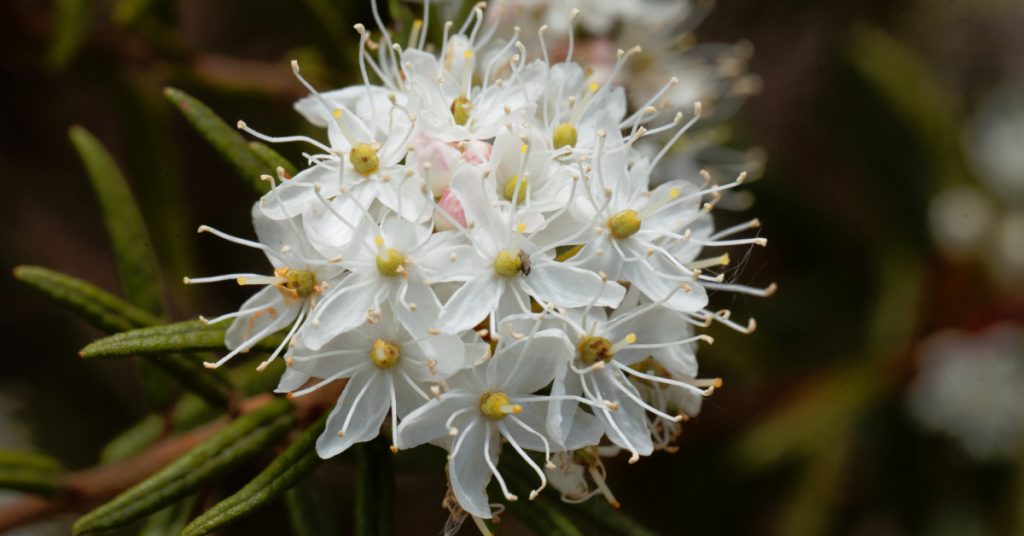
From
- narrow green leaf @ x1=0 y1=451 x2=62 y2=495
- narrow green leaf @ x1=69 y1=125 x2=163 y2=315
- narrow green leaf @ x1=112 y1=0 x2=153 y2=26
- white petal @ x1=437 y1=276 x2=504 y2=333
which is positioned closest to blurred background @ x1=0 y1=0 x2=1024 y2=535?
narrow green leaf @ x1=112 y1=0 x2=153 y2=26

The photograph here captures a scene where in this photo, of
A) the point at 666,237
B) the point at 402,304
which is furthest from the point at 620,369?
the point at 402,304

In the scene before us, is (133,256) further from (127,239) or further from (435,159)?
(435,159)

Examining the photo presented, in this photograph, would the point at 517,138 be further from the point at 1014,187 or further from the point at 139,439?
the point at 1014,187

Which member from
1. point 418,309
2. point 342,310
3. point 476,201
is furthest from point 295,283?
point 476,201

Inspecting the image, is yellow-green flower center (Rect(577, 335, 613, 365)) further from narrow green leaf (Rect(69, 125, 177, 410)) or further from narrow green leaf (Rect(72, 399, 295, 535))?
narrow green leaf (Rect(69, 125, 177, 410))

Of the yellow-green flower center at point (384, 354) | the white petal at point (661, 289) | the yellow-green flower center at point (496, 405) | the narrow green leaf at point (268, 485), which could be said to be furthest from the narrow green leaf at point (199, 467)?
the white petal at point (661, 289)

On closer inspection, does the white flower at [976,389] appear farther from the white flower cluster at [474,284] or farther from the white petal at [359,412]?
the white petal at [359,412]
